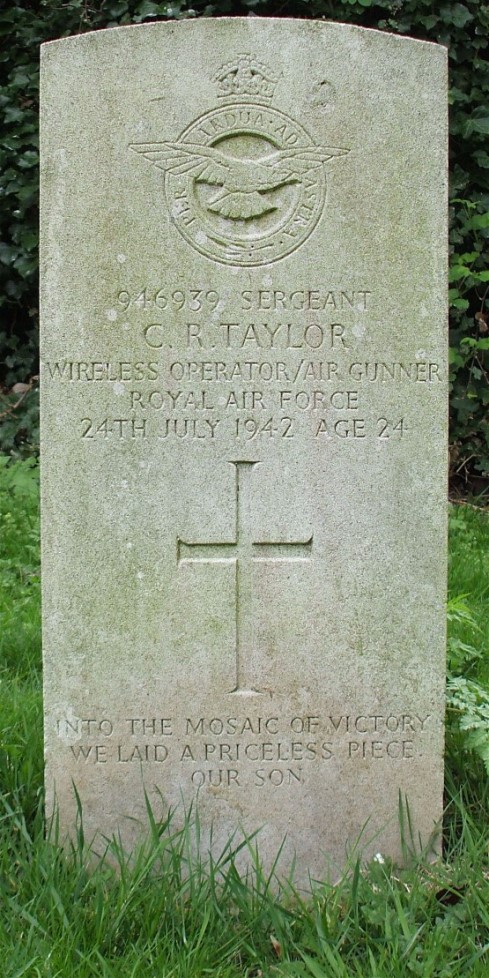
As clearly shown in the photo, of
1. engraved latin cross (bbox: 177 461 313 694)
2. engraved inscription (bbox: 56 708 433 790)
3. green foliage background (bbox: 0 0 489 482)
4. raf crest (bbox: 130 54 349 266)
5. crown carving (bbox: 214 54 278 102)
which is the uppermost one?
green foliage background (bbox: 0 0 489 482)

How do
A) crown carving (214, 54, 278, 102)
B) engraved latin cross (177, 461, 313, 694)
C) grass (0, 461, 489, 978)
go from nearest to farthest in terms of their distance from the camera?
grass (0, 461, 489, 978) < crown carving (214, 54, 278, 102) < engraved latin cross (177, 461, 313, 694)

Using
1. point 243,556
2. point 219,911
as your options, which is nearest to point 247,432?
point 243,556

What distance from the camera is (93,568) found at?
282 centimetres

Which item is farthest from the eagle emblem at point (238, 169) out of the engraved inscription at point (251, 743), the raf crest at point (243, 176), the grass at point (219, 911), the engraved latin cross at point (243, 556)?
the grass at point (219, 911)

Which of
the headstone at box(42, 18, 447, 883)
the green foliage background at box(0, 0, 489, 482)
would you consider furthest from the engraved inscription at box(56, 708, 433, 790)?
the green foliage background at box(0, 0, 489, 482)

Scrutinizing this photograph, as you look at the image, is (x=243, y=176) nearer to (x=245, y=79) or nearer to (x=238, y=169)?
(x=238, y=169)

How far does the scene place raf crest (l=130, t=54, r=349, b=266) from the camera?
2.73 meters

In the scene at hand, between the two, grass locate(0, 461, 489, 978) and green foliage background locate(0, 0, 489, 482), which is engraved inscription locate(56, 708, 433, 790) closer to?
grass locate(0, 461, 489, 978)

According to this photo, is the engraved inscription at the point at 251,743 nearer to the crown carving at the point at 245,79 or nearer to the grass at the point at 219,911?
the grass at the point at 219,911

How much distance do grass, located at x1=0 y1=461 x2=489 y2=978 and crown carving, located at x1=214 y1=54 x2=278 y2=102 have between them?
1914mm

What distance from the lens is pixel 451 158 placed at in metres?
6.18

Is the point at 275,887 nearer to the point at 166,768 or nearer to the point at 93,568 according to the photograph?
the point at 166,768

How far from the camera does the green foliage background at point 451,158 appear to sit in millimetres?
5980

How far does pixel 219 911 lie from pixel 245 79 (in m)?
2.08
